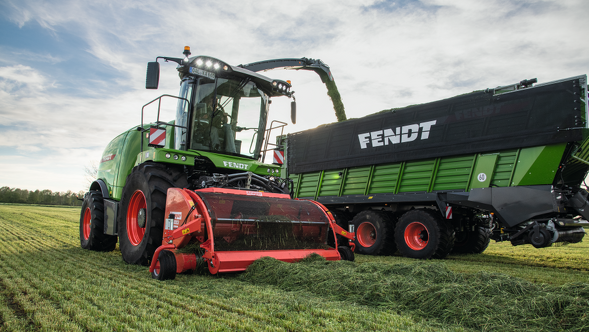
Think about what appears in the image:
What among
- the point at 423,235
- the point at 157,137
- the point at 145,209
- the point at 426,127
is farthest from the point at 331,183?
the point at 145,209

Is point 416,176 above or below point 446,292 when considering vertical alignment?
above

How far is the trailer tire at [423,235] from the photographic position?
23.8ft

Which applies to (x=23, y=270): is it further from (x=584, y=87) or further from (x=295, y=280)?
(x=584, y=87)

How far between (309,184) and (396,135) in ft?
9.00

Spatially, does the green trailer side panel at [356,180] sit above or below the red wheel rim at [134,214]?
above

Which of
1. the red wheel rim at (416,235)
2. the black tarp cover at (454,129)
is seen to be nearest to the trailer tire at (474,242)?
the red wheel rim at (416,235)

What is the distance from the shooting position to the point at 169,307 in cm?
285

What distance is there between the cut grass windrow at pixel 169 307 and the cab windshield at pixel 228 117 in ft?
7.46

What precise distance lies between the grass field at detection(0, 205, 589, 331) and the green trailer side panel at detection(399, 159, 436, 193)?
409 centimetres

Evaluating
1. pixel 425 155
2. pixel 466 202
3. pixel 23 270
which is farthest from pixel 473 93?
pixel 23 270

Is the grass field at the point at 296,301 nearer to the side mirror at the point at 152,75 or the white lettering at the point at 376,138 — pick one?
the side mirror at the point at 152,75

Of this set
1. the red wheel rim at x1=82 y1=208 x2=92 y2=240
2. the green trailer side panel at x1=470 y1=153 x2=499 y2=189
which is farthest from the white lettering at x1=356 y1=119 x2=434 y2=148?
the red wheel rim at x1=82 y1=208 x2=92 y2=240

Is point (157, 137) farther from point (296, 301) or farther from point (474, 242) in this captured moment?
point (474, 242)

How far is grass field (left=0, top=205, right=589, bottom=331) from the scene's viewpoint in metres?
2.48
